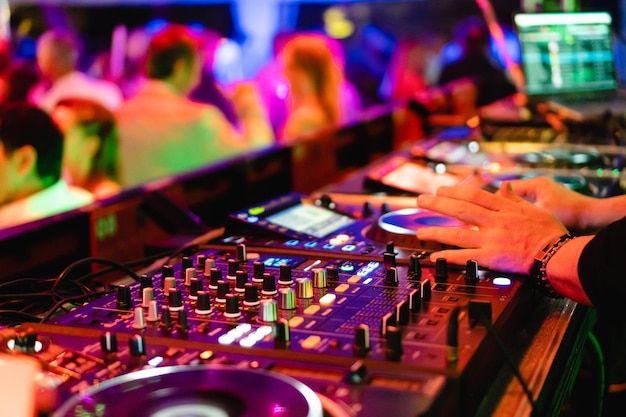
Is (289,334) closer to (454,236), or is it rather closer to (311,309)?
(311,309)

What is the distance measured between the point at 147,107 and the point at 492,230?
175 centimetres

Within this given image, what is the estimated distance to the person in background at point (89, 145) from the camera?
244 centimetres

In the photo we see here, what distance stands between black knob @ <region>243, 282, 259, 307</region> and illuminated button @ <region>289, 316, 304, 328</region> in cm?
8

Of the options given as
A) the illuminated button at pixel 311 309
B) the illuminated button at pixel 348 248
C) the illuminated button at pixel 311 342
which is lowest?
the illuminated button at pixel 348 248

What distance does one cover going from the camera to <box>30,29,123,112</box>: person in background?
7.77 feet

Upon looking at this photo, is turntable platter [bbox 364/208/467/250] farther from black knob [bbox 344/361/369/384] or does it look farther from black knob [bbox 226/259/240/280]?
black knob [bbox 344/361/369/384]

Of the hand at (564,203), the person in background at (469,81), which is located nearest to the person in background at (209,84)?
the person in background at (469,81)

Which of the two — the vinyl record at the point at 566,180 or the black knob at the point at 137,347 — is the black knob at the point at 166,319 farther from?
the vinyl record at the point at 566,180

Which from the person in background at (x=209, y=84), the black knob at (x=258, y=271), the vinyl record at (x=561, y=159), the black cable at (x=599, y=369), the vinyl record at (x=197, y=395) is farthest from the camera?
the person in background at (x=209, y=84)

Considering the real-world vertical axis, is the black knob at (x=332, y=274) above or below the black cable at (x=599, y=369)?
above

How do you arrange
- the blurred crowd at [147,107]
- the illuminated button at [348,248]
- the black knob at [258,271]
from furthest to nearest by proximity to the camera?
the blurred crowd at [147,107] → the illuminated button at [348,248] → the black knob at [258,271]

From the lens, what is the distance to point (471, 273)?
4.52ft

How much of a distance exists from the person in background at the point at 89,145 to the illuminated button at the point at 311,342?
1.51m

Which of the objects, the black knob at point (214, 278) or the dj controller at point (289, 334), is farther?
the black knob at point (214, 278)
